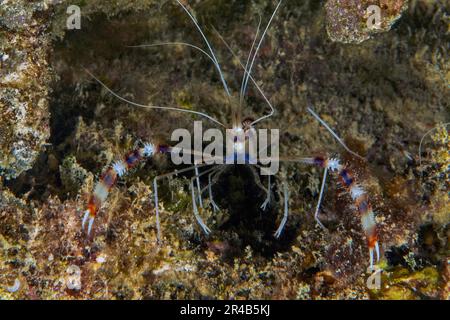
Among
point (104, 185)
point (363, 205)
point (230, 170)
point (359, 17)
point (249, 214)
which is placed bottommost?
point (249, 214)

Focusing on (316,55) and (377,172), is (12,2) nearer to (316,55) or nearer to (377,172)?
(316,55)

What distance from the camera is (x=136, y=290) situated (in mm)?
3609

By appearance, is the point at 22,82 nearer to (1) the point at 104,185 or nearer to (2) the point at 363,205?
(1) the point at 104,185

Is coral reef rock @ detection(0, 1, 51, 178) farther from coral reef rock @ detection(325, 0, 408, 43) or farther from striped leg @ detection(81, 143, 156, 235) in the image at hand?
coral reef rock @ detection(325, 0, 408, 43)

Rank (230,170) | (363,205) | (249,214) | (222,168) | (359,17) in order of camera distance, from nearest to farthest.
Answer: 1. (363,205)
2. (359,17)
3. (222,168)
4. (249,214)
5. (230,170)

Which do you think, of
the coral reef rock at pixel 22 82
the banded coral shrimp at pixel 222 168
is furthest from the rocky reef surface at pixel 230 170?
the banded coral shrimp at pixel 222 168

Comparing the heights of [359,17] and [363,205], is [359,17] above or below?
above

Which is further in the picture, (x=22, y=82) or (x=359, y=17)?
(x=359, y=17)

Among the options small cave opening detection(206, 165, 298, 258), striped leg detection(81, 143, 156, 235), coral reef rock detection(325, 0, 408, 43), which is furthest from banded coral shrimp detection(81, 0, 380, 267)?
coral reef rock detection(325, 0, 408, 43)

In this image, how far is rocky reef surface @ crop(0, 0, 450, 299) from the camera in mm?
3658

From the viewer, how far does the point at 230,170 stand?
205 inches

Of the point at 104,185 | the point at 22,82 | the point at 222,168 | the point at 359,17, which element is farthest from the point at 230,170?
the point at 22,82
